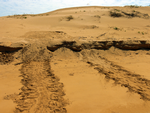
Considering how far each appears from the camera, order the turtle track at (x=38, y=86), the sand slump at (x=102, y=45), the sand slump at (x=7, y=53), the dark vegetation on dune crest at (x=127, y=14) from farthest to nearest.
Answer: the dark vegetation on dune crest at (x=127, y=14) → the sand slump at (x=102, y=45) → the sand slump at (x=7, y=53) → the turtle track at (x=38, y=86)

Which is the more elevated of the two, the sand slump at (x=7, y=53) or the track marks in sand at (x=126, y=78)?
the sand slump at (x=7, y=53)

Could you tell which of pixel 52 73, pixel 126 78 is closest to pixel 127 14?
pixel 126 78

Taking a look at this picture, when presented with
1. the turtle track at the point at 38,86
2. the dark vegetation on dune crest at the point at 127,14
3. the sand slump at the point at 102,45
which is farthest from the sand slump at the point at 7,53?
the dark vegetation on dune crest at the point at 127,14

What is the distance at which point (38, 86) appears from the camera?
139 inches

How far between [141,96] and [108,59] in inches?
95.7

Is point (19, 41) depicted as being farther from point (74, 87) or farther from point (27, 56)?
point (74, 87)

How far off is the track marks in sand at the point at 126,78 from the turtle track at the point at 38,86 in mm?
1749

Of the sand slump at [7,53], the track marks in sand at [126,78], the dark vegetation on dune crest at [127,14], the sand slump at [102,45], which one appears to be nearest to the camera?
the track marks in sand at [126,78]

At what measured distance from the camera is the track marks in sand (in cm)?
346

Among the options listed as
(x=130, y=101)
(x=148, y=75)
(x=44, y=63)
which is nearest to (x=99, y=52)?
(x=148, y=75)

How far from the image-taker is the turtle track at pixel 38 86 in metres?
2.88

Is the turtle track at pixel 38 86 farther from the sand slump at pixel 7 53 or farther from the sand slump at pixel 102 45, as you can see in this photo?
the sand slump at pixel 102 45

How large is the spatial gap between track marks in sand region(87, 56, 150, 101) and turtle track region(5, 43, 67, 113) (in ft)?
5.74

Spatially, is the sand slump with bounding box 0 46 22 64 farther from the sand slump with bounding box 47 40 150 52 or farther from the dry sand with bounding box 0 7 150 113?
the sand slump with bounding box 47 40 150 52
